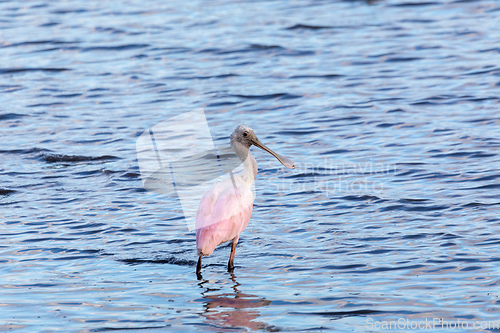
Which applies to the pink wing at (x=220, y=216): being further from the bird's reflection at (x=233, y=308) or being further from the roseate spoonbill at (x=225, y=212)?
the bird's reflection at (x=233, y=308)

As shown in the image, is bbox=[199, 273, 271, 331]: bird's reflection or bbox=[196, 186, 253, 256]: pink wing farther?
bbox=[196, 186, 253, 256]: pink wing

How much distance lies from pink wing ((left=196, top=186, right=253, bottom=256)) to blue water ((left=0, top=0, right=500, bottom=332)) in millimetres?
328

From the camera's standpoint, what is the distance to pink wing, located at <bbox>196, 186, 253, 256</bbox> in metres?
7.55

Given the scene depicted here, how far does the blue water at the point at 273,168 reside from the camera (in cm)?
684

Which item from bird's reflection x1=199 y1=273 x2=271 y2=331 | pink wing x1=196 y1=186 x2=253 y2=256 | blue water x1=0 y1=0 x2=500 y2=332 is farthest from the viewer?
pink wing x1=196 y1=186 x2=253 y2=256

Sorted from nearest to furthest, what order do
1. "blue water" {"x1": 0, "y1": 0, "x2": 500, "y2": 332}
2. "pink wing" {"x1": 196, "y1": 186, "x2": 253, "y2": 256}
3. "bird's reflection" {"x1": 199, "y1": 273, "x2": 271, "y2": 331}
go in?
1. "bird's reflection" {"x1": 199, "y1": 273, "x2": 271, "y2": 331}
2. "blue water" {"x1": 0, "y1": 0, "x2": 500, "y2": 332}
3. "pink wing" {"x1": 196, "y1": 186, "x2": 253, "y2": 256}

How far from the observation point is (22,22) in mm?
23094

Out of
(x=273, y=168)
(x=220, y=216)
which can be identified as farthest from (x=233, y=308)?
(x=273, y=168)

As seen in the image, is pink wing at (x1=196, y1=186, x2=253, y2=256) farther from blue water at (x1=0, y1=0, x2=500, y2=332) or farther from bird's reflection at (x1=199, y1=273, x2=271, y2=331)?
bird's reflection at (x1=199, y1=273, x2=271, y2=331)

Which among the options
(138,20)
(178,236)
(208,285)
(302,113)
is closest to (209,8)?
(138,20)

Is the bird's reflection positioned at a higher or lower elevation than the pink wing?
lower

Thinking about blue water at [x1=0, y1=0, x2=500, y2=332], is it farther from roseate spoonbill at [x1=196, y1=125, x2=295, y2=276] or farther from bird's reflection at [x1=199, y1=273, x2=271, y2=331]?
roseate spoonbill at [x1=196, y1=125, x2=295, y2=276]

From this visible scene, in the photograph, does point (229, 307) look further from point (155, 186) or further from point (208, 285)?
point (155, 186)

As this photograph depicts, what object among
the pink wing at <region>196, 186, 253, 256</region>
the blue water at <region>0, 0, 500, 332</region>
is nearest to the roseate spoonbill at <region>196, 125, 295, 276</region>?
the pink wing at <region>196, 186, 253, 256</region>
